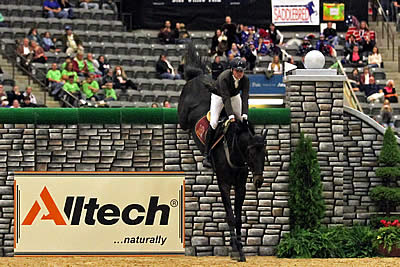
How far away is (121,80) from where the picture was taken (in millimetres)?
25641

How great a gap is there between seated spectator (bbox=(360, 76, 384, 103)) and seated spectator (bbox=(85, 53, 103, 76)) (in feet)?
22.5

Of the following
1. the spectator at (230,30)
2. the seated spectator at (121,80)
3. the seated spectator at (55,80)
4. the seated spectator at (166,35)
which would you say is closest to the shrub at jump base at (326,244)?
the seated spectator at (55,80)

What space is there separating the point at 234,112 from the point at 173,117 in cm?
225

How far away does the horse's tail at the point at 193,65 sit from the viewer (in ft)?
55.4

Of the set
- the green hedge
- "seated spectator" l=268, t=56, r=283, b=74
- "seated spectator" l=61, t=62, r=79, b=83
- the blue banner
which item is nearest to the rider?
the green hedge

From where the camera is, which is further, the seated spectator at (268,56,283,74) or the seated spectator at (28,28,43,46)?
the seated spectator at (28,28,43,46)

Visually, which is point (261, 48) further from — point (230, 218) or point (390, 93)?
point (230, 218)

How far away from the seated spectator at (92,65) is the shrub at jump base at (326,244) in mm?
10171

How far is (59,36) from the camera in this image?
90.2 feet

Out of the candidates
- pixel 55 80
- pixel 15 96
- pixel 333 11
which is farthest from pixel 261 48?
pixel 15 96

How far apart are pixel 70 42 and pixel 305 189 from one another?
11.6 metres

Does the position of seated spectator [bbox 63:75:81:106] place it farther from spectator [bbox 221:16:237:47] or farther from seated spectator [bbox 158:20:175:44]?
spectator [bbox 221:16:237:47]

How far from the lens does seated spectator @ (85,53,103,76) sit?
84.1ft

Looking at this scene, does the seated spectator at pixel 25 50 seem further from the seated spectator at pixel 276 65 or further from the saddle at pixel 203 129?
the saddle at pixel 203 129
